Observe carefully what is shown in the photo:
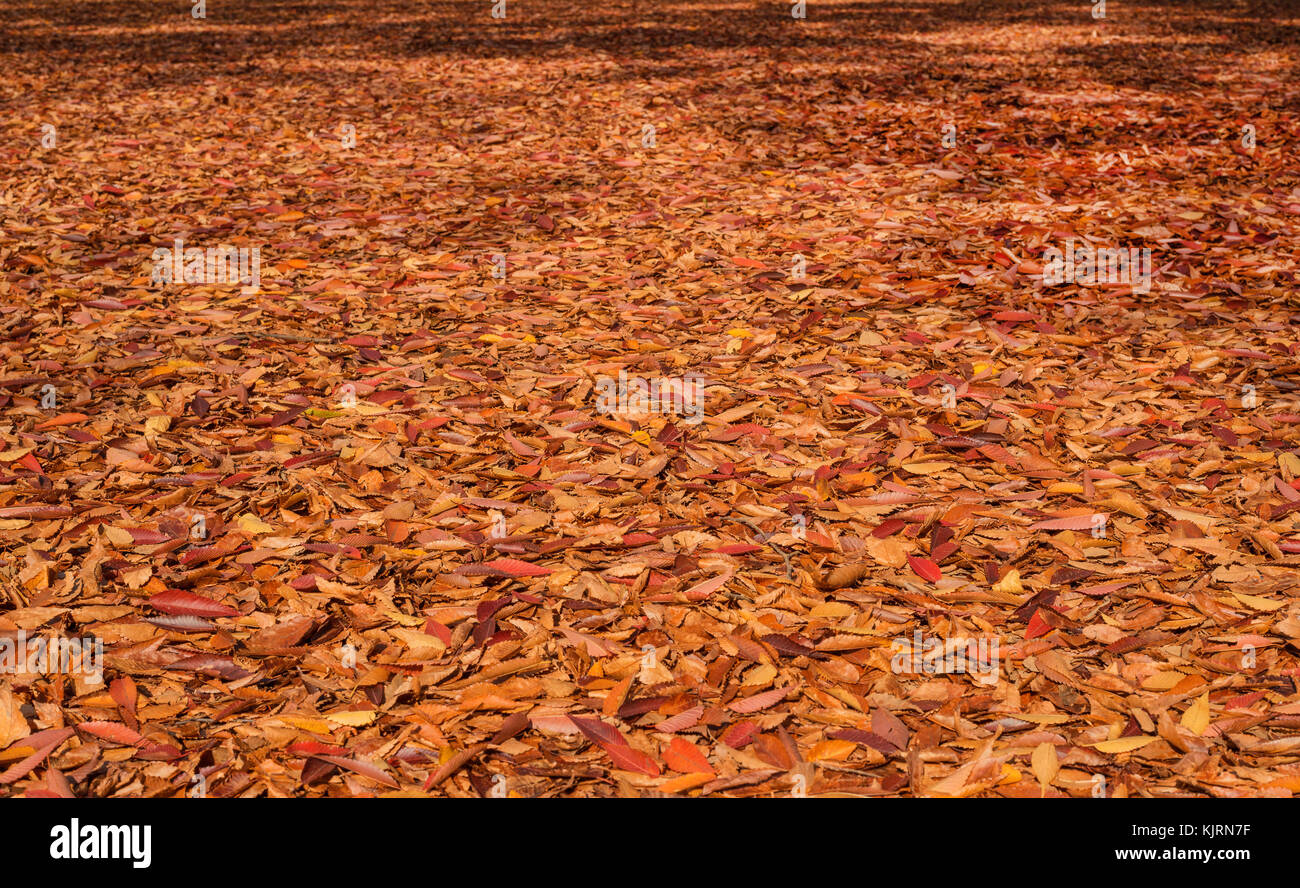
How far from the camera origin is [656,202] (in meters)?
7.24

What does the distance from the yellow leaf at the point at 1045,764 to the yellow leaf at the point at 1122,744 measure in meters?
0.13

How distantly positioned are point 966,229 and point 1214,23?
10287mm

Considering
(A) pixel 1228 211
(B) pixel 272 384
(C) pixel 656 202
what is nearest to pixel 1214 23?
(A) pixel 1228 211

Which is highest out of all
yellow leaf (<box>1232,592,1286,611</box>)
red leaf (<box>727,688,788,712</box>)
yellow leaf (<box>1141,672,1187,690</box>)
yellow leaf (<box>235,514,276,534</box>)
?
yellow leaf (<box>235,514,276,534</box>)

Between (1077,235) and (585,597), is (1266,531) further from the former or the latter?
(1077,235)

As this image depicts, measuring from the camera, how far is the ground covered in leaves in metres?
2.84

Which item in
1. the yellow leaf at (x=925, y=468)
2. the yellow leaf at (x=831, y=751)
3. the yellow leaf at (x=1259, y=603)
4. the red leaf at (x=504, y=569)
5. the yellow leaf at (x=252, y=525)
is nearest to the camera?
the yellow leaf at (x=831, y=751)

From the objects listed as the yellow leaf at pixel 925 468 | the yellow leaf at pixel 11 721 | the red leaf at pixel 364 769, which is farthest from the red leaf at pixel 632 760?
the yellow leaf at pixel 925 468

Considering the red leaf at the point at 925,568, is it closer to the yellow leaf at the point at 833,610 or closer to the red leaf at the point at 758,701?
the yellow leaf at the point at 833,610

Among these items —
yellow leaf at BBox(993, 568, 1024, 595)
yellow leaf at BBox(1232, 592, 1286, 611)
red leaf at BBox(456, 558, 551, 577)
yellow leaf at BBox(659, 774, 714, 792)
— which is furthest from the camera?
red leaf at BBox(456, 558, 551, 577)

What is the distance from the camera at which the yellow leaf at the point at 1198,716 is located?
2.82 meters

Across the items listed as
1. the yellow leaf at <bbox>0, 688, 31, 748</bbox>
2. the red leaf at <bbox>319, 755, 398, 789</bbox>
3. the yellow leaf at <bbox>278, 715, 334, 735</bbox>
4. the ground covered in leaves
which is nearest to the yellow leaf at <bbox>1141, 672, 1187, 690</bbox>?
the ground covered in leaves

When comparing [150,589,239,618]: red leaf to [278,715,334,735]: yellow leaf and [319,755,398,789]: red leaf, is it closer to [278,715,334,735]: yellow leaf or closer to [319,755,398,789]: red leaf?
[278,715,334,735]: yellow leaf

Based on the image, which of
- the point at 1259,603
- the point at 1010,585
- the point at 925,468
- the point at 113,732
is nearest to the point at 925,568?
the point at 1010,585
